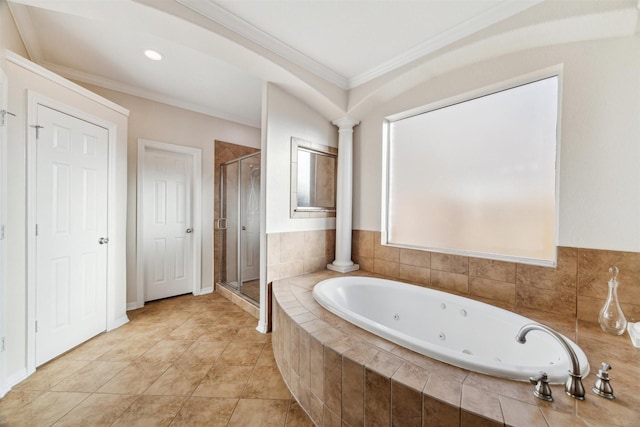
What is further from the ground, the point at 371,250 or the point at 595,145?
the point at 595,145

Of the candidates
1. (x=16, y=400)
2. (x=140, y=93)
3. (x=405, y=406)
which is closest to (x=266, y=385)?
(x=405, y=406)

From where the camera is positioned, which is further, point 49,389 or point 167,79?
point 167,79

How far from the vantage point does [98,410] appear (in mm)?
1402

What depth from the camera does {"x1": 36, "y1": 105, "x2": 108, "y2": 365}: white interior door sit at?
70.7 inches

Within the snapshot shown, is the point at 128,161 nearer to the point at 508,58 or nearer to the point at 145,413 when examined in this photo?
the point at 145,413

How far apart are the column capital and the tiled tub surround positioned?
6.63 ft

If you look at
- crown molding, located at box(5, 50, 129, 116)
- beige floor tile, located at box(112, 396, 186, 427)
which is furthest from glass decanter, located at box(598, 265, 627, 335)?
crown molding, located at box(5, 50, 129, 116)

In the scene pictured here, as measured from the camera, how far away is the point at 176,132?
3111 millimetres

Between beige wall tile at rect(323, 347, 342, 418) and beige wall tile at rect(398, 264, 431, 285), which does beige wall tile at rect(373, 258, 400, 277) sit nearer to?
beige wall tile at rect(398, 264, 431, 285)

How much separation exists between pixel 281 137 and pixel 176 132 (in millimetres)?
1670

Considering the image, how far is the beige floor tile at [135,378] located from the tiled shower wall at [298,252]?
1019 mm

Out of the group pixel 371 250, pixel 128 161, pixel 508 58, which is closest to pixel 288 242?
pixel 371 250

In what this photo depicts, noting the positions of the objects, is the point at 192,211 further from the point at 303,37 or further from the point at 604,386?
the point at 604,386

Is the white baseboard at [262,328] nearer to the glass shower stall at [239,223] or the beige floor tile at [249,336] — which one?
the beige floor tile at [249,336]
